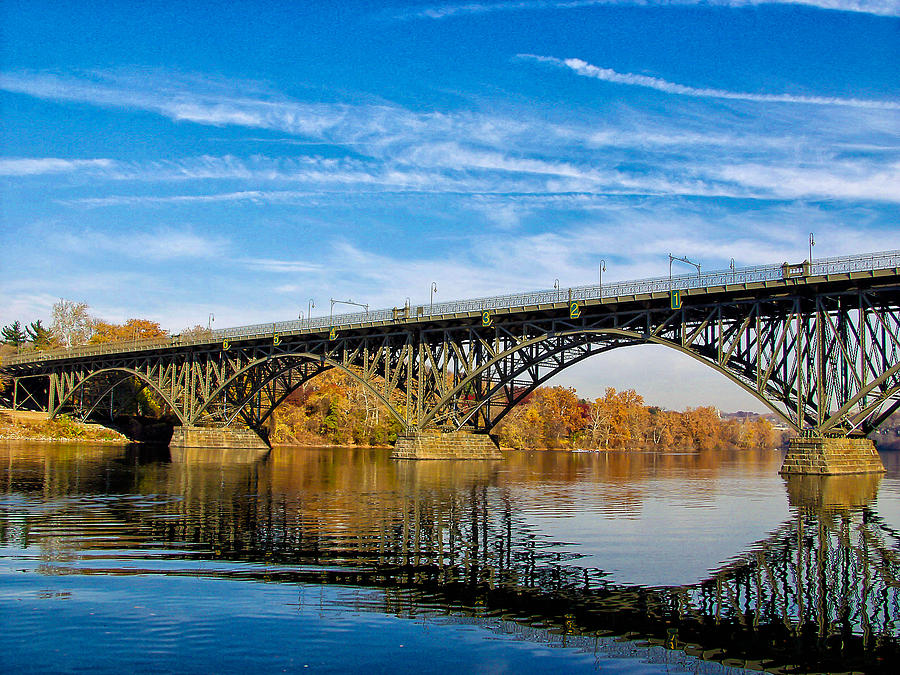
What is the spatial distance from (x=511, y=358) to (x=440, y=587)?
53.8 metres

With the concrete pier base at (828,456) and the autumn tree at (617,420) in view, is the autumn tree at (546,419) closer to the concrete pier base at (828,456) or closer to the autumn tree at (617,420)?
the autumn tree at (617,420)

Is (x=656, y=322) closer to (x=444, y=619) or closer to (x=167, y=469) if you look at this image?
(x=167, y=469)

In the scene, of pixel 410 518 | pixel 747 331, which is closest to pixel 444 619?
pixel 410 518

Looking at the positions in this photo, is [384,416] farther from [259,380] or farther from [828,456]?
[828,456]

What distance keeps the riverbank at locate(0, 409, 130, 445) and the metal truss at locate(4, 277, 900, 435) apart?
524cm

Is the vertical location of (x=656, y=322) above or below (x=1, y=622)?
above

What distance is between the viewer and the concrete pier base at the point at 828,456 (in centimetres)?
4775

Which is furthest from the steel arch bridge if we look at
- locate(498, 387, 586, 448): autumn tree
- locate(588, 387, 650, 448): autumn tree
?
locate(588, 387, 650, 448): autumn tree

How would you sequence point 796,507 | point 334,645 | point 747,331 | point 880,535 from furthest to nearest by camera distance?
point 747,331 < point 796,507 < point 880,535 < point 334,645

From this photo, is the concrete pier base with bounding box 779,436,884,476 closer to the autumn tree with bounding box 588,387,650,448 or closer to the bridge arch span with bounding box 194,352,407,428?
the bridge arch span with bounding box 194,352,407,428

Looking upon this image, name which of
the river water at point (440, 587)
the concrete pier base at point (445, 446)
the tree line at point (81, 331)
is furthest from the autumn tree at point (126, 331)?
the river water at point (440, 587)

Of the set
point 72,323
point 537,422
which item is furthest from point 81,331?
point 537,422

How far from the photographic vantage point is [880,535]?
2486 centimetres

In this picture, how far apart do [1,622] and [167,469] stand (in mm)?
44838
